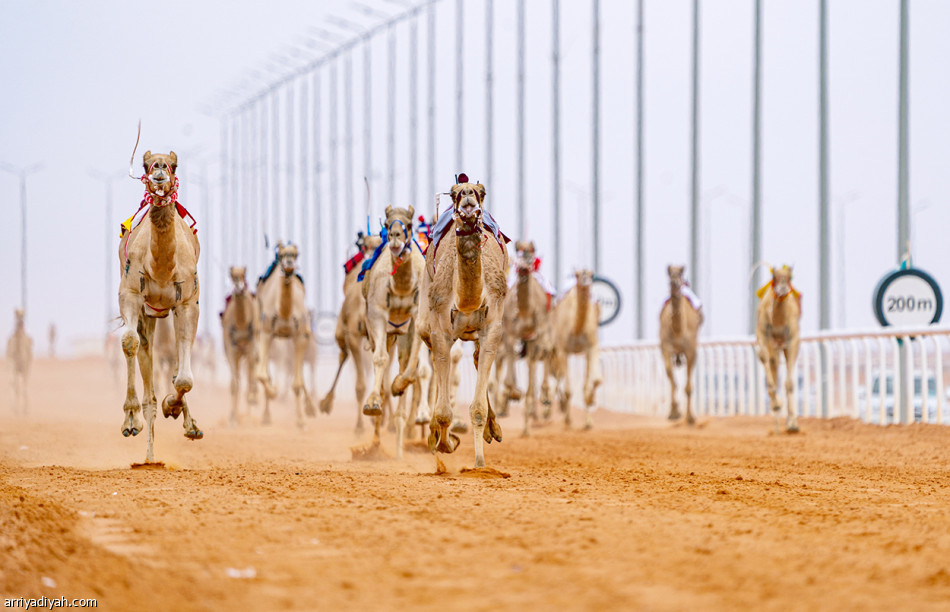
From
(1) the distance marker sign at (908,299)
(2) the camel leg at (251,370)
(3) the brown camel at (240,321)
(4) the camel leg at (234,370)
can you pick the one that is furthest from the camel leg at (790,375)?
(4) the camel leg at (234,370)

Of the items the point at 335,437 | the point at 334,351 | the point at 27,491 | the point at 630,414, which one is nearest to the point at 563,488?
the point at 27,491

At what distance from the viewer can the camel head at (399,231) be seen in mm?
14470

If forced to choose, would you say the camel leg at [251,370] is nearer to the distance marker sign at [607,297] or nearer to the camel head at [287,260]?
the camel head at [287,260]

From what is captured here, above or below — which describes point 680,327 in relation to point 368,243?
below

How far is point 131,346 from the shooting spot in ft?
41.7

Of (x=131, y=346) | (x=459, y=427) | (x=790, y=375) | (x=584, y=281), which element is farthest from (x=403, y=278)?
(x=584, y=281)

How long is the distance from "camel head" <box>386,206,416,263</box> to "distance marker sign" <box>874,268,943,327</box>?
9.92 meters

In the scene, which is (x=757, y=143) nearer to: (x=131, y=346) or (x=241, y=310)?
(x=241, y=310)

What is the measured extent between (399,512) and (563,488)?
2209 mm

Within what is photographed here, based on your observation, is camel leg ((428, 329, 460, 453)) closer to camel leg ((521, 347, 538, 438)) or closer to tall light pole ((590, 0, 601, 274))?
camel leg ((521, 347, 538, 438))

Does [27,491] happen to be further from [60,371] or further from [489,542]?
[60,371]

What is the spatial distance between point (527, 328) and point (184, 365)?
10331 mm

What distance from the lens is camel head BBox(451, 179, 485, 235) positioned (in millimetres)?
11297
